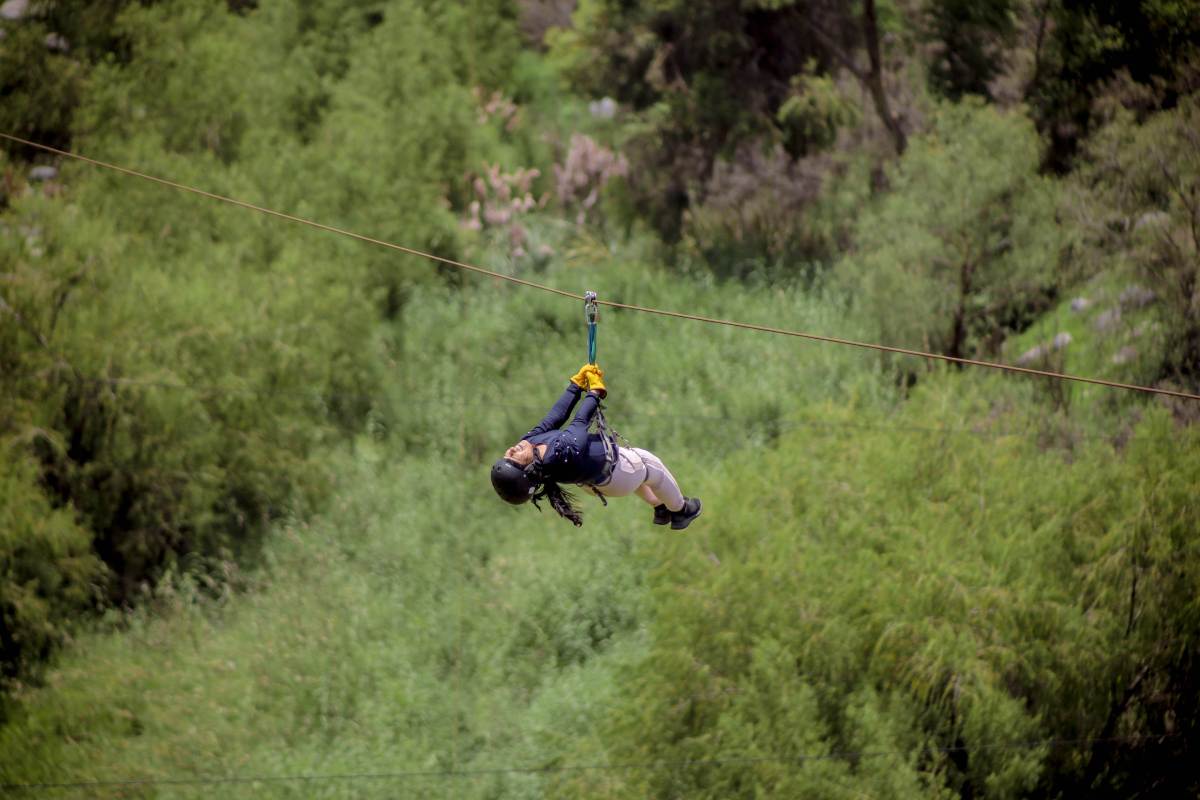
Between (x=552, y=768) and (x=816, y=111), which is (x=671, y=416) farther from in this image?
(x=816, y=111)

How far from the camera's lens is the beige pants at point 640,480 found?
621 cm

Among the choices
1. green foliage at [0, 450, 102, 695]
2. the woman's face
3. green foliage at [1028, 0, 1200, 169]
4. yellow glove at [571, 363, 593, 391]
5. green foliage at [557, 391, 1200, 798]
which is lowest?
green foliage at [0, 450, 102, 695]

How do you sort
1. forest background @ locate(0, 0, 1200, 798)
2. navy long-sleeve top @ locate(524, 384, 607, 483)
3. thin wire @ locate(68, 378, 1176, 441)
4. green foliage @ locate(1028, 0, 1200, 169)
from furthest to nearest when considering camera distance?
1. green foliage @ locate(1028, 0, 1200, 169)
2. thin wire @ locate(68, 378, 1176, 441)
3. forest background @ locate(0, 0, 1200, 798)
4. navy long-sleeve top @ locate(524, 384, 607, 483)

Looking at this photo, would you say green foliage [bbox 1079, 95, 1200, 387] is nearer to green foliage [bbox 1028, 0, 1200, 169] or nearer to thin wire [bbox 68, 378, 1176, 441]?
green foliage [bbox 1028, 0, 1200, 169]

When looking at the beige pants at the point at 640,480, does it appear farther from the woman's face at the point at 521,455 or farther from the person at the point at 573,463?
the woman's face at the point at 521,455

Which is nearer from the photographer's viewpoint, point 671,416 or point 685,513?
point 685,513

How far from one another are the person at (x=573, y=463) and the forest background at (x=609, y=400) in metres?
5.78

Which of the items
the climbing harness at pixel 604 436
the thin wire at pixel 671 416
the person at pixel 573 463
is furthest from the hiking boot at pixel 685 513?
the thin wire at pixel 671 416

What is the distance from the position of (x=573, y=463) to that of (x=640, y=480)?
0.49 m

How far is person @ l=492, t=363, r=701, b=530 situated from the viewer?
5867 millimetres

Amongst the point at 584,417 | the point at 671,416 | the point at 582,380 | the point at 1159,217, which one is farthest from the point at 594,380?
the point at 1159,217

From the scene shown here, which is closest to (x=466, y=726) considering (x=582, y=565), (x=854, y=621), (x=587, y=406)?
(x=582, y=565)

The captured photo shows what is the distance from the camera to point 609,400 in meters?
17.2

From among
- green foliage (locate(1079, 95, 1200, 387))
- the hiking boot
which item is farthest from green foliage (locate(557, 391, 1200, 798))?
the hiking boot
